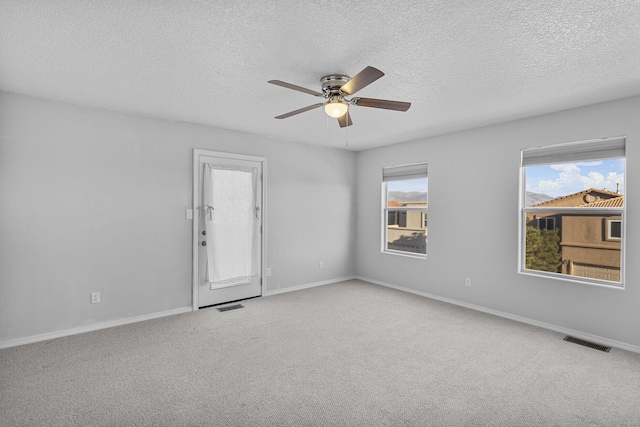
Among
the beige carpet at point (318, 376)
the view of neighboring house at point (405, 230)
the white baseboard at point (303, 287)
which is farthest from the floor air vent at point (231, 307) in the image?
the view of neighboring house at point (405, 230)

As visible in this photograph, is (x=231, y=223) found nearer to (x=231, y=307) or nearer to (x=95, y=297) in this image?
(x=231, y=307)

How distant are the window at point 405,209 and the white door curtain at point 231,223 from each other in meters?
2.23

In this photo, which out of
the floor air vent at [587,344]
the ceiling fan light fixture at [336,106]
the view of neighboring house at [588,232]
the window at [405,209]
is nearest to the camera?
the ceiling fan light fixture at [336,106]

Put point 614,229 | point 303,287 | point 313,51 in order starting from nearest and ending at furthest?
point 313,51 < point 614,229 < point 303,287

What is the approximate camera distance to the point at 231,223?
Answer: 14.7 ft

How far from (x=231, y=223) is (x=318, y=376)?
253cm

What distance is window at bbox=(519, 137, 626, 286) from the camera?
329 cm

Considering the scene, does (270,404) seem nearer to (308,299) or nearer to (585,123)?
(308,299)

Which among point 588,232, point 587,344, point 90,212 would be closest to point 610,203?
point 588,232

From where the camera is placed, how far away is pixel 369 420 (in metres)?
2.04

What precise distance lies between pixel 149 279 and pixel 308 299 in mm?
2086

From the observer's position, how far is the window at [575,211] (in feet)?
10.8

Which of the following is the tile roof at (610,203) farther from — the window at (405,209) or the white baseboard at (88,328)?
the white baseboard at (88,328)

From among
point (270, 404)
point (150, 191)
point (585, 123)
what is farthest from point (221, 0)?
point (585, 123)
